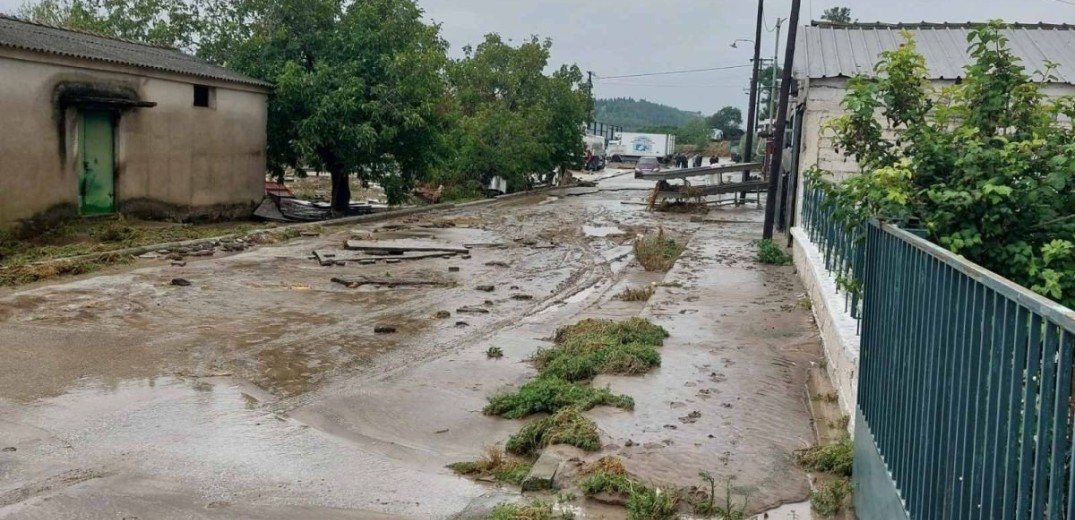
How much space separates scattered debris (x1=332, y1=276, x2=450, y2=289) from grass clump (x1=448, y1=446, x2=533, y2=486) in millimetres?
7882

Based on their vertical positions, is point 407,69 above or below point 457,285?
above

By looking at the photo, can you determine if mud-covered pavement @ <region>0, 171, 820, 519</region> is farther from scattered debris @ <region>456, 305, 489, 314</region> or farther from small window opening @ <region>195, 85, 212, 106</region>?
small window opening @ <region>195, 85, 212, 106</region>

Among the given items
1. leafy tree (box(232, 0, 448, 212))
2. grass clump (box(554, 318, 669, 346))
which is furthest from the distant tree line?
grass clump (box(554, 318, 669, 346))

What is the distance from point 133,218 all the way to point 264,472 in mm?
15308

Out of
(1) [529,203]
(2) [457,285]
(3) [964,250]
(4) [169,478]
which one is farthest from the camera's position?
(1) [529,203]

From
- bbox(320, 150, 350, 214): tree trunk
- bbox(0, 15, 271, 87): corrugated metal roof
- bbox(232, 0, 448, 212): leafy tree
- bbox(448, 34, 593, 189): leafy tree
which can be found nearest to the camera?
bbox(0, 15, 271, 87): corrugated metal roof

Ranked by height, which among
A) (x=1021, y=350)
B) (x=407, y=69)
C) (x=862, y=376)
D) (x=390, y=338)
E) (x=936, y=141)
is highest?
(x=407, y=69)

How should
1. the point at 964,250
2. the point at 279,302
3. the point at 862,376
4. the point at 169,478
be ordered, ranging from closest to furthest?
the point at 964,250, the point at 862,376, the point at 169,478, the point at 279,302

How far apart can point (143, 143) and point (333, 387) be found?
44.1ft

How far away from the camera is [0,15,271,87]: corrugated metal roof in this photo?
17078mm

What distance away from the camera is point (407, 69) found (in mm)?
24328

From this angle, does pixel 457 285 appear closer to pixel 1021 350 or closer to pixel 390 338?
pixel 390 338

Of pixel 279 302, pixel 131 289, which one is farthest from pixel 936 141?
pixel 131 289

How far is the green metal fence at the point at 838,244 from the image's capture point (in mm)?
5996
